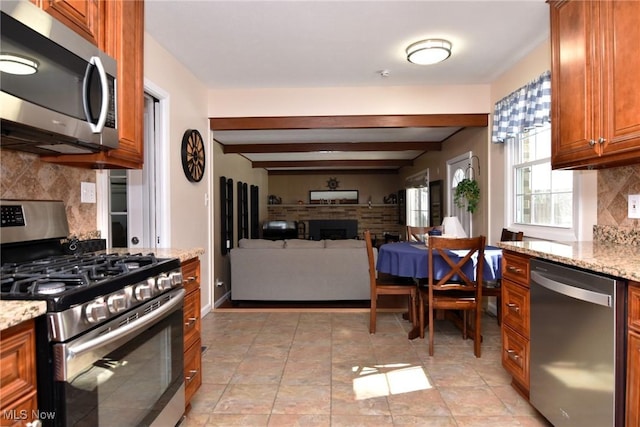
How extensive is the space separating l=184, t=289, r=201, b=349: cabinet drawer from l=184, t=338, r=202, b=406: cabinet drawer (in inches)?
1.8

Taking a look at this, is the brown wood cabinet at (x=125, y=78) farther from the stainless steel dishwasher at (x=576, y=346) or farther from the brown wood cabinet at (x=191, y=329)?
the stainless steel dishwasher at (x=576, y=346)

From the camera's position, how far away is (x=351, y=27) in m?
2.66

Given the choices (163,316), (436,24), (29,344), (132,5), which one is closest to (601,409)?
(163,316)

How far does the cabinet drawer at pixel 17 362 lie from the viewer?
0.91 meters

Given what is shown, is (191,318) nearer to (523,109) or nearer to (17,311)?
(17,311)

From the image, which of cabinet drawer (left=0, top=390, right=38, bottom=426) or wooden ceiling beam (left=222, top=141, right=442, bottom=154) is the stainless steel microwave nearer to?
→ cabinet drawer (left=0, top=390, right=38, bottom=426)

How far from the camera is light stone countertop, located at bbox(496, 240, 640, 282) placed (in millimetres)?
1331

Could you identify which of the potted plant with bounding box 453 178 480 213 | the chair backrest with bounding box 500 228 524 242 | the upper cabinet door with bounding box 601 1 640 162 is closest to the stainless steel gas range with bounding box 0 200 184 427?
the upper cabinet door with bounding box 601 1 640 162

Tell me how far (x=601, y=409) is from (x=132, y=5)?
2.81 metres

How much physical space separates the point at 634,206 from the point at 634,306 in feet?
3.45

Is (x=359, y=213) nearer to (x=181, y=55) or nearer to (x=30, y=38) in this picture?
(x=181, y=55)

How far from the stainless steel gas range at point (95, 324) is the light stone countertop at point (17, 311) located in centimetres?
3

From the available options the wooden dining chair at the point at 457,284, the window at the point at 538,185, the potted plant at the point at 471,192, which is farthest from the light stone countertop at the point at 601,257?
the potted plant at the point at 471,192

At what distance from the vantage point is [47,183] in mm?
1801
